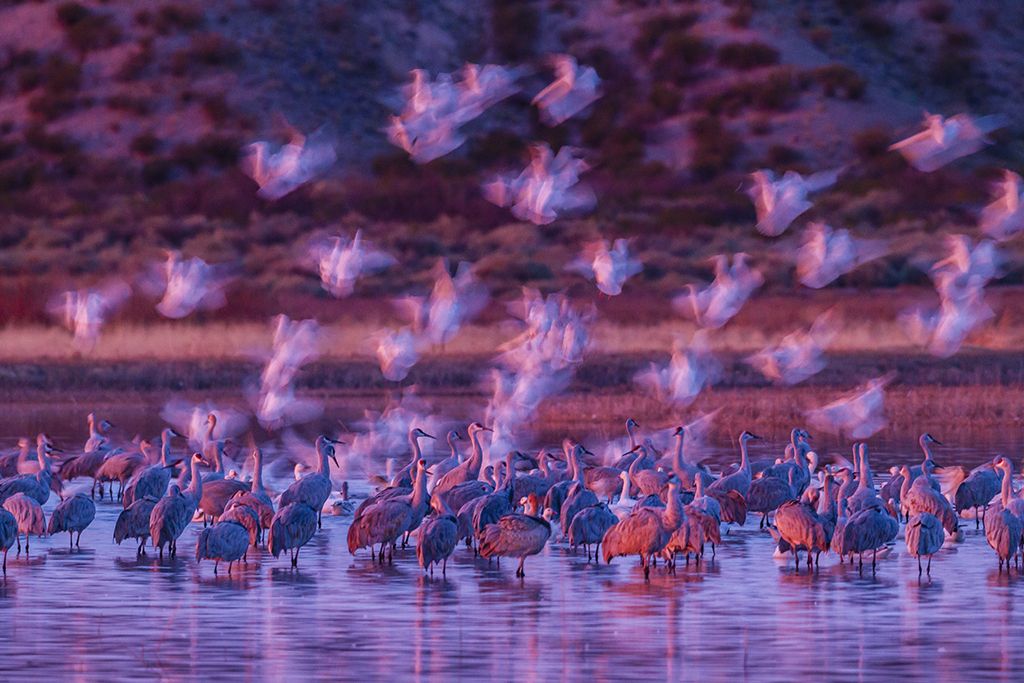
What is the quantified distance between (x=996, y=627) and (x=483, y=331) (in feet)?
90.0

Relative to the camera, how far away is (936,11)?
80.4 meters

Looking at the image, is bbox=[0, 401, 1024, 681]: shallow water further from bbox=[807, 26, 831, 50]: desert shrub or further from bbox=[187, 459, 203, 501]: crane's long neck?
bbox=[807, 26, 831, 50]: desert shrub

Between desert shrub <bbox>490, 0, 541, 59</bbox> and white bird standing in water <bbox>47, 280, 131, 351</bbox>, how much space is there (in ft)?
109

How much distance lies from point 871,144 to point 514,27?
16.8 m

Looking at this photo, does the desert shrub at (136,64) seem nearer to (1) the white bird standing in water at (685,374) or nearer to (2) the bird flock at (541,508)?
(1) the white bird standing in water at (685,374)

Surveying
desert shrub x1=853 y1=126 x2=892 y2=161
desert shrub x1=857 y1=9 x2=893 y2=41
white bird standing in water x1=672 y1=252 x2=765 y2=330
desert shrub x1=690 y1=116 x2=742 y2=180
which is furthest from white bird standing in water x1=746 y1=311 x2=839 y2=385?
desert shrub x1=857 y1=9 x2=893 y2=41

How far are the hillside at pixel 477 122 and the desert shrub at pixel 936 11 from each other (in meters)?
0.12

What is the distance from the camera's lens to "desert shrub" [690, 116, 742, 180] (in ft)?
221

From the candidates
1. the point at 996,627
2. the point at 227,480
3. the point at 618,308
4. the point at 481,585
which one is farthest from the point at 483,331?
the point at 996,627

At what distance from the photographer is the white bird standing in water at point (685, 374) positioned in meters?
28.5

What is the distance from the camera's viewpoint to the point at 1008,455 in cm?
2492

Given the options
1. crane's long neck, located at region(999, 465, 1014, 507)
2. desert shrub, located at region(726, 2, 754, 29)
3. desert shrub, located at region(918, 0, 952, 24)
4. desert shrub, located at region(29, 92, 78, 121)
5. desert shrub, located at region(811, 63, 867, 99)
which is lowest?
crane's long neck, located at region(999, 465, 1014, 507)

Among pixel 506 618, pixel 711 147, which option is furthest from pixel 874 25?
pixel 506 618

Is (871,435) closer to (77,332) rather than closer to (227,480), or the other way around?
(227,480)
